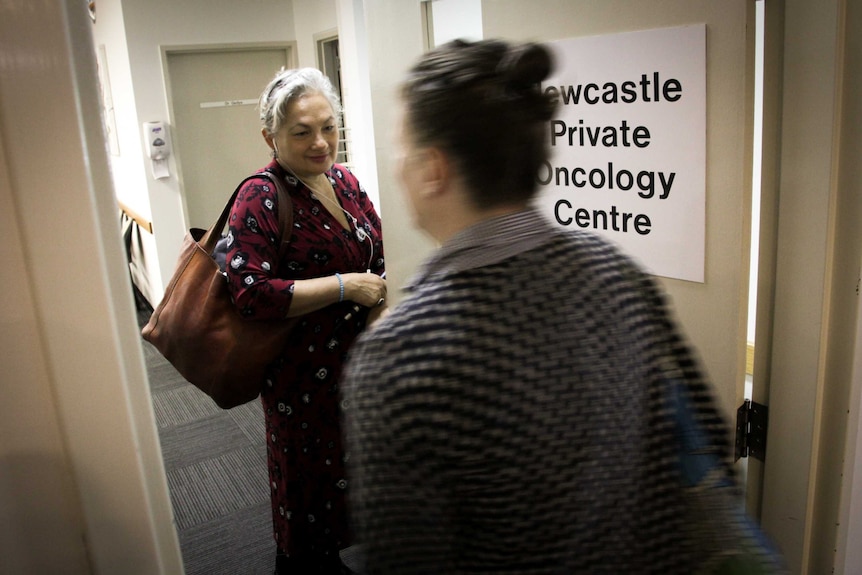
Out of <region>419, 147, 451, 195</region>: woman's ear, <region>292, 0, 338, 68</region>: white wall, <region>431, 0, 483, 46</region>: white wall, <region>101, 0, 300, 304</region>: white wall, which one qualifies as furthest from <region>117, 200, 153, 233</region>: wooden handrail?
<region>419, 147, 451, 195</region>: woman's ear

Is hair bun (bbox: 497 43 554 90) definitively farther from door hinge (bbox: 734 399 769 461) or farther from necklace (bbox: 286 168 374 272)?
necklace (bbox: 286 168 374 272)

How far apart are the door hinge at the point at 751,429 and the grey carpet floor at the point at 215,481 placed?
1.62 m

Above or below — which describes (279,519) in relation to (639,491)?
below

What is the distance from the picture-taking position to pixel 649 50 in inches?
56.4

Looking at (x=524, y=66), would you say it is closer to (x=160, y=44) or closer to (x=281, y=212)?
(x=281, y=212)

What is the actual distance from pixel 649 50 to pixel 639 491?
3.20 feet

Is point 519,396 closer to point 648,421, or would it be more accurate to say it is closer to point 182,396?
point 648,421

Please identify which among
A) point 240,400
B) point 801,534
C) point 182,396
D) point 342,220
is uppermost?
point 342,220

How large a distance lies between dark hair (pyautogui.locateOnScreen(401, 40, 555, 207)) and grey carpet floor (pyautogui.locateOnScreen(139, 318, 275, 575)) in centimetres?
201

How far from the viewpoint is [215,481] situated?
10.0ft

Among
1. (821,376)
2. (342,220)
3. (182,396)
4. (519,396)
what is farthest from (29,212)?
(182,396)

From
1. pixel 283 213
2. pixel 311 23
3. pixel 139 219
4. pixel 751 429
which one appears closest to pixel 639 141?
pixel 751 429

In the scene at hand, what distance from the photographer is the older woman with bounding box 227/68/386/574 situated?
5.75 ft

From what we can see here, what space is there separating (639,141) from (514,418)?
955mm
